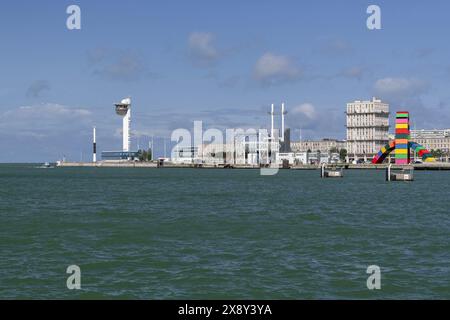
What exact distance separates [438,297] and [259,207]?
39.4 meters

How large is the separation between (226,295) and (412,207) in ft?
144

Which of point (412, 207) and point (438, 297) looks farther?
point (412, 207)

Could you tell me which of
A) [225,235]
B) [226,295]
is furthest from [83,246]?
[226,295]

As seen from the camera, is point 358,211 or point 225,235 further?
point 358,211

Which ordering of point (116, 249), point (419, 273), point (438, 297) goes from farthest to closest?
point (116, 249) < point (419, 273) < point (438, 297)

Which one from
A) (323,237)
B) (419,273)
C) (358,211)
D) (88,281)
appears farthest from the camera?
(358,211)

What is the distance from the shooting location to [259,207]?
6125 cm

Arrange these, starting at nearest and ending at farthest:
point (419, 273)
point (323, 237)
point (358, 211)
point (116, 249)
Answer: point (419, 273)
point (116, 249)
point (323, 237)
point (358, 211)

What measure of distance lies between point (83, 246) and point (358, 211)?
99.5 feet

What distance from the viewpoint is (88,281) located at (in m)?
24.6
